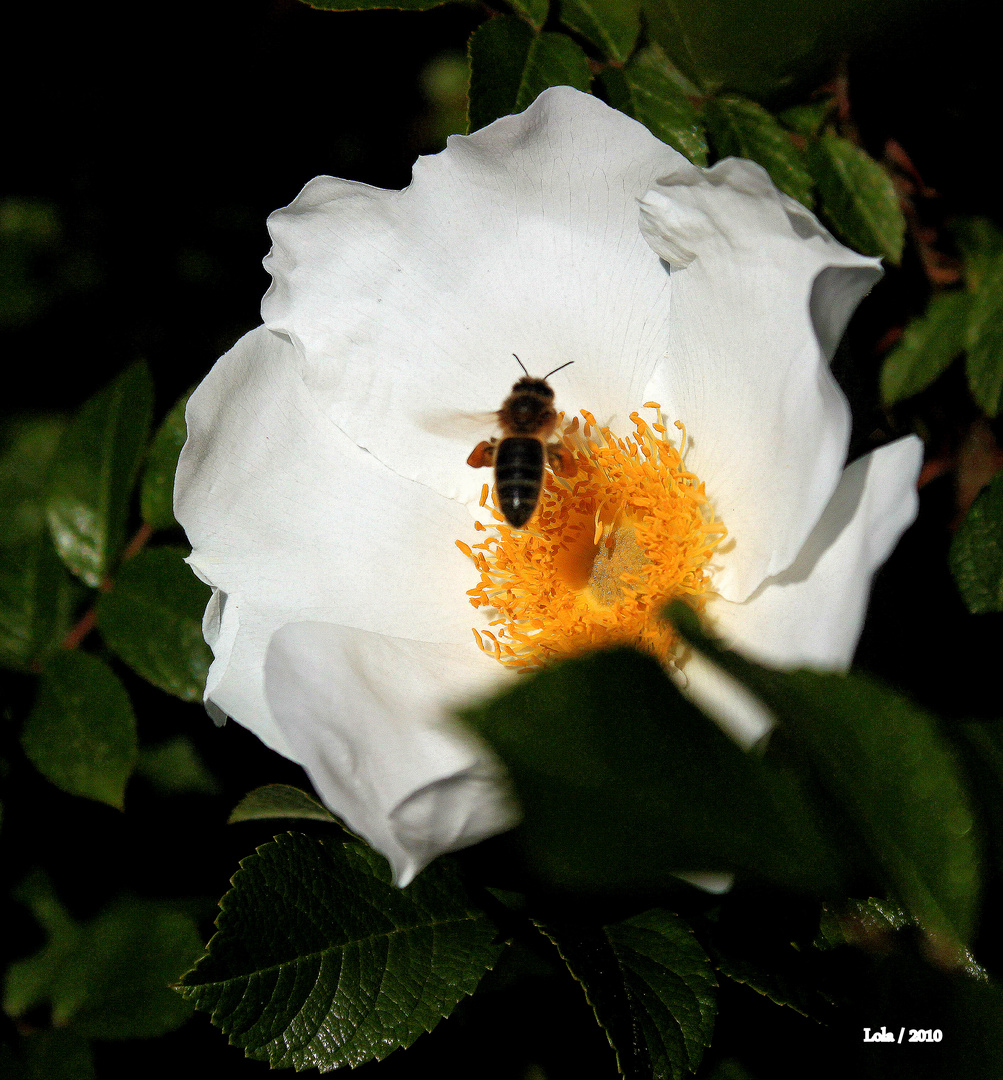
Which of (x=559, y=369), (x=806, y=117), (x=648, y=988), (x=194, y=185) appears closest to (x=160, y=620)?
(x=559, y=369)

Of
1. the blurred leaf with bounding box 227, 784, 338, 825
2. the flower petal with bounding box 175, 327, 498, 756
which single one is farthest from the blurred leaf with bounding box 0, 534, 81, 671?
the blurred leaf with bounding box 227, 784, 338, 825

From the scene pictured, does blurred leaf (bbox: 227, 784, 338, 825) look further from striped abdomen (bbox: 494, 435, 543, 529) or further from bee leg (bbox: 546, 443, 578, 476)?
bee leg (bbox: 546, 443, 578, 476)

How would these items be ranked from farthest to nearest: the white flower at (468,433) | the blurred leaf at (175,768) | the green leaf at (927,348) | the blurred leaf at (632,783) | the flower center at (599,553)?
the blurred leaf at (175,768) → the green leaf at (927,348) → the flower center at (599,553) → the white flower at (468,433) → the blurred leaf at (632,783)

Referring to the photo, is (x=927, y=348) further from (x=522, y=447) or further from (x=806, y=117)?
(x=522, y=447)

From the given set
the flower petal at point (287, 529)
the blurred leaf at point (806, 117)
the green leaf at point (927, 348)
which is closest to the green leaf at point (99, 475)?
the flower petal at point (287, 529)

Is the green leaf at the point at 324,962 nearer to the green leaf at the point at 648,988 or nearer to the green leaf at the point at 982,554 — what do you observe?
the green leaf at the point at 648,988
